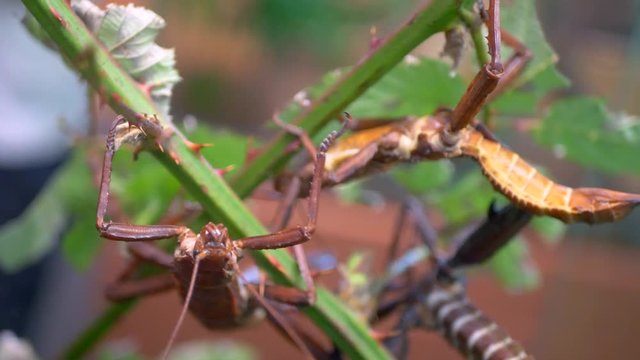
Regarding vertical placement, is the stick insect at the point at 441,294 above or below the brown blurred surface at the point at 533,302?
above

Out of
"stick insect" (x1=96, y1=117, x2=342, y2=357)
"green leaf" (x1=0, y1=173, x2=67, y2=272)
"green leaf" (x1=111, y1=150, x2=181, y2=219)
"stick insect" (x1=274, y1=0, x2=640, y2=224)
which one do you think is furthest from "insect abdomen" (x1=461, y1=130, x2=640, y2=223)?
"green leaf" (x1=0, y1=173, x2=67, y2=272)

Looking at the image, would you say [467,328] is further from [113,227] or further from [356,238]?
[356,238]

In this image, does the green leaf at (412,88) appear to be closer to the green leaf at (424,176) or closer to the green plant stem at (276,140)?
the green plant stem at (276,140)

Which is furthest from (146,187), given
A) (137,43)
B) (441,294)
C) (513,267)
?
(513,267)

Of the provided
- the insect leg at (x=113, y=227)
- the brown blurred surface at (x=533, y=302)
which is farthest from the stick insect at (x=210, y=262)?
the brown blurred surface at (x=533, y=302)

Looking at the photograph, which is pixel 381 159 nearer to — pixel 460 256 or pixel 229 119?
pixel 460 256

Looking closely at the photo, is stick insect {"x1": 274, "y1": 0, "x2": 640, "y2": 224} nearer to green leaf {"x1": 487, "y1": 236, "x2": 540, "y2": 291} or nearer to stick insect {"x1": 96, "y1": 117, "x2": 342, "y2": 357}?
stick insect {"x1": 96, "y1": 117, "x2": 342, "y2": 357}
